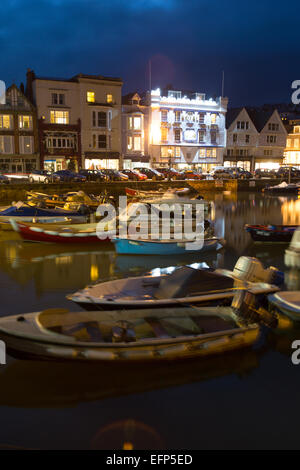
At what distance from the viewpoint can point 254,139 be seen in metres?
73.7

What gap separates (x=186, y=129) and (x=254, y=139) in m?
15.0

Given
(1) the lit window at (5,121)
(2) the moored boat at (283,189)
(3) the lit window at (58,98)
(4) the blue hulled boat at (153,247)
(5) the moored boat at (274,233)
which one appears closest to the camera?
(4) the blue hulled boat at (153,247)

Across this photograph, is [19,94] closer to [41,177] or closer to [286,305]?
[41,177]

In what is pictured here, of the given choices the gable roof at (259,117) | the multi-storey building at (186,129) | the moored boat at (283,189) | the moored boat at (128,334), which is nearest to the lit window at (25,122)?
the multi-storey building at (186,129)

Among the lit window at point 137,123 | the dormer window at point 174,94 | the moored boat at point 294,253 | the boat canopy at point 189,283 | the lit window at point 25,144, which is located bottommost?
the moored boat at point 294,253

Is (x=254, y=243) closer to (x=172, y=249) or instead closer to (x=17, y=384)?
(x=172, y=249)

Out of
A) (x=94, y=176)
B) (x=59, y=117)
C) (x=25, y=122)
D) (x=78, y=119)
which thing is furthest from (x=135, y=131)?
(x=25, y=122)

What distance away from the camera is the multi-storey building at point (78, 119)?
5559 centimetres

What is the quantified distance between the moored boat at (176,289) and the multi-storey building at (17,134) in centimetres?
4611

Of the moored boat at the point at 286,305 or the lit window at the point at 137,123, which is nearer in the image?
the moored boat at the point at 286,305

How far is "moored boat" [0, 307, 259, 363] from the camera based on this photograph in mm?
9000

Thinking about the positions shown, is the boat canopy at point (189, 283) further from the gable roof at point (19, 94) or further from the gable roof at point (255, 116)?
the gable roof at point (255, 116)

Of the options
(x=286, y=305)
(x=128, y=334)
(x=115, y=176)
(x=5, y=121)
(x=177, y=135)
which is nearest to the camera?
(x=128, y=334)

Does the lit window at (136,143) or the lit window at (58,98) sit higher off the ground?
the lit window at (58,98)
